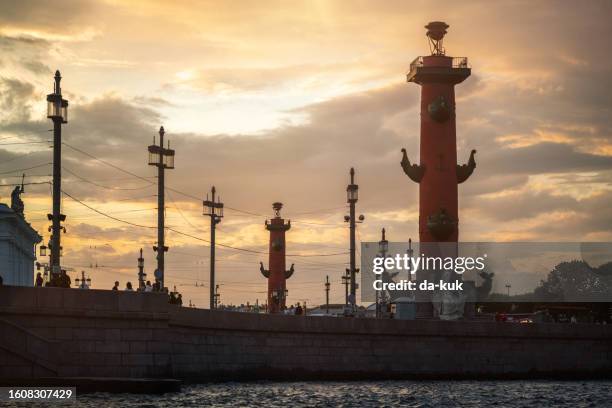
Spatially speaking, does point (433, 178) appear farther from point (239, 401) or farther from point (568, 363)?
point (239, 401)

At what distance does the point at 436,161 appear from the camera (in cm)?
5925

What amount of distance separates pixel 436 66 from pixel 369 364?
54.3 feet

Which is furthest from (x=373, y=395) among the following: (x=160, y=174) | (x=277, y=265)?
(x=277, y=265)

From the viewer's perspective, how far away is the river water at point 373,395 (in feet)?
117

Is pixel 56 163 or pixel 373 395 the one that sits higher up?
pixel 56 163

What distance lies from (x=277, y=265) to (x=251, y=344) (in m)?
50.9

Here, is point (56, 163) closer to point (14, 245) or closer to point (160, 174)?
point (160, 174)

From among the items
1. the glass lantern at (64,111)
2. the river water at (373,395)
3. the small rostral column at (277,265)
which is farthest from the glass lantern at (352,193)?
the small rostral column at (277,265)

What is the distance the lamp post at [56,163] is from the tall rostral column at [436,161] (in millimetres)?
24395

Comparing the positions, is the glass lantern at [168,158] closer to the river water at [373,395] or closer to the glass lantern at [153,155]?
the glass lantern at [153,155]

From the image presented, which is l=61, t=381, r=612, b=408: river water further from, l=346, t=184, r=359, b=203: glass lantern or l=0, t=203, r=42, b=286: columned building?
l=0, t=203, r=42, b=286: columned building

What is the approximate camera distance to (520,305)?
86062mm

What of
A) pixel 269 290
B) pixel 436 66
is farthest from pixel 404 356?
pixel 269 290

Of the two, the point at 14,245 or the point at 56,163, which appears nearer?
the point at 56,163
